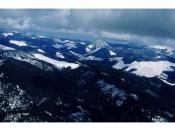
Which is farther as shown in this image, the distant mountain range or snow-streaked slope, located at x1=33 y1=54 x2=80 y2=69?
snow-streaked slope, located at x1=33 y1=54 x2=80 y2=69

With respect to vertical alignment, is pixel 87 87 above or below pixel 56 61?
below

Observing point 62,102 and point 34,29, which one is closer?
point 34,29

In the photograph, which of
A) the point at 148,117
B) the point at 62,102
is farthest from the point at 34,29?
the point at 148,117

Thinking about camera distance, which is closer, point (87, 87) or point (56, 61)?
point (87, 87)

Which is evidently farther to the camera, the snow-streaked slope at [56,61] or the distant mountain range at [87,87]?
the snow-streaked slope at [56,61]
